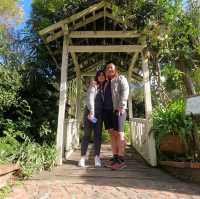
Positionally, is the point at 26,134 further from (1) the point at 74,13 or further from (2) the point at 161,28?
(2) the point at 161,28

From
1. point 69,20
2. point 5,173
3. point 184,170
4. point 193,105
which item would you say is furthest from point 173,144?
point 69,20

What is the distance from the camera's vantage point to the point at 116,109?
237 inches

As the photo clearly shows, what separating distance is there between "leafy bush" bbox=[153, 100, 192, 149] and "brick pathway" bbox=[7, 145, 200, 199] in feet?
2.27

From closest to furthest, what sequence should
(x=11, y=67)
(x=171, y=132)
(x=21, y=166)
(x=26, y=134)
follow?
(x=21, y=166) → (x=171, y=132) → (x=26, y=134) → (x=11, y=67)

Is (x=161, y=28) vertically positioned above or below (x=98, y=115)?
above

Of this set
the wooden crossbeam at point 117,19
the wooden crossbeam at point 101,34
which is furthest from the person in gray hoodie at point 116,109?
the wooden crossbeam at point 117,19

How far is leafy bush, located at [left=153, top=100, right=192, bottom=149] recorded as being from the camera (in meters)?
5.52

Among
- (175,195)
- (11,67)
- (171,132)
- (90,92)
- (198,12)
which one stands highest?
(198,12)

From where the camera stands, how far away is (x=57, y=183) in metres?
4.83

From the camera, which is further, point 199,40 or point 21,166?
point 199,40

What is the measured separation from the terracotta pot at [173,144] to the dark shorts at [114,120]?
2.65 ft

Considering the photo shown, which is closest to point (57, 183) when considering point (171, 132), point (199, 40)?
point (171, 132)

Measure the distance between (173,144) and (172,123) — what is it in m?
0.37

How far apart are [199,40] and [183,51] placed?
1.99ft
